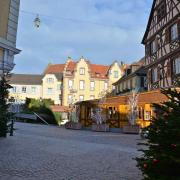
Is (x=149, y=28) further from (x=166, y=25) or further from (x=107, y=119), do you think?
(x=107, y=119)

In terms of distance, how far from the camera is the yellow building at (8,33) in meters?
11.0

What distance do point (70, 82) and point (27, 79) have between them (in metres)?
11.4

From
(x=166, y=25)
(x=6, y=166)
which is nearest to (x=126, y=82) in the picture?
(x=166, y=25)

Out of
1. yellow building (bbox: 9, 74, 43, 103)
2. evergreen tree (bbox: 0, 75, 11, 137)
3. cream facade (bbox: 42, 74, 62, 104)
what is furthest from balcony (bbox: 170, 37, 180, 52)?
yellow building (bbox: 9, 74, 43, 103)

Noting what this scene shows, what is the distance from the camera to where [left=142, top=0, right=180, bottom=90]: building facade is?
21641 millimetres

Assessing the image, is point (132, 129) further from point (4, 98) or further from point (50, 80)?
point (50, 80)

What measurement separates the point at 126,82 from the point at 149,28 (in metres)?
13.6

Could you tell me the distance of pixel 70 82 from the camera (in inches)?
2178

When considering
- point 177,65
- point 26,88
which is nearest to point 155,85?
point 177,65

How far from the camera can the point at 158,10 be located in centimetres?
2503

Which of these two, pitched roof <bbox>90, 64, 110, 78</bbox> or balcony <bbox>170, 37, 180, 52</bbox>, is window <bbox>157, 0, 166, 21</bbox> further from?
pitched roof <bbox>90, 64, 110, 78</bbox>

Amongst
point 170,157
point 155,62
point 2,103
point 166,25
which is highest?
point 166,25

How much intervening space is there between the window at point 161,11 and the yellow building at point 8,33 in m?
15.6

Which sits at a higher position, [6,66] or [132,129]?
[6,66]
